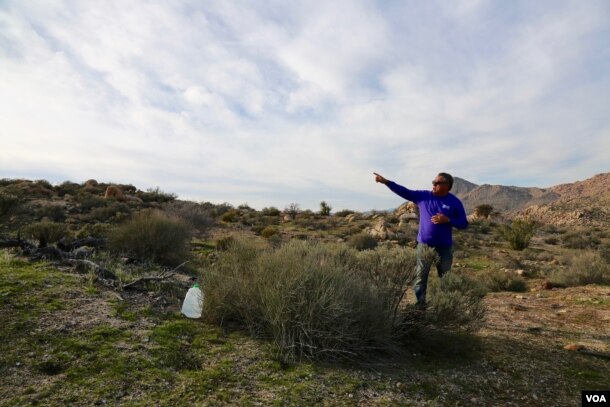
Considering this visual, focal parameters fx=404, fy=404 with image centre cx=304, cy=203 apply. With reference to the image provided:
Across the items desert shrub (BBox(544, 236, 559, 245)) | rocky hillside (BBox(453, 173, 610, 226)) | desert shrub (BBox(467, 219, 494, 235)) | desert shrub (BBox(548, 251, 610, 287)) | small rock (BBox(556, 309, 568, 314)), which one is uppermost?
rocky hillside (BBox(453, 173, 610, 226))

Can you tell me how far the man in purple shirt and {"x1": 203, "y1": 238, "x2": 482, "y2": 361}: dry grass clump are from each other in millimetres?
179

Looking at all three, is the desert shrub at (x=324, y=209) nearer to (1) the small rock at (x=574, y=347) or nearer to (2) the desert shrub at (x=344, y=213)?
(2) the desert shrub at (x=344, y=213)

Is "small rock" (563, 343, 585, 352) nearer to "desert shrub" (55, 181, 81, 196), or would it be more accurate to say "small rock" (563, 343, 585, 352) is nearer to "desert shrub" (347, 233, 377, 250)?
"desert shrub" (347, 233, 377, 250)

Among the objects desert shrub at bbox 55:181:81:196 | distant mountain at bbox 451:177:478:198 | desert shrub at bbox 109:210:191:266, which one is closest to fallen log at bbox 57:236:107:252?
desert shrub at bbox 109:210:191:266

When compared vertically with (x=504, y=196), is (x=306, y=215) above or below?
below

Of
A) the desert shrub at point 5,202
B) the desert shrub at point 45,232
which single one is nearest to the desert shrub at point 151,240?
the desert shrub at point 45,232

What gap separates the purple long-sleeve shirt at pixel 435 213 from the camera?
5.46 metres

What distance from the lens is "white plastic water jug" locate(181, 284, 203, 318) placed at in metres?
5.21

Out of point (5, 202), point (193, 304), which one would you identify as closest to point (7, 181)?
point (5, 202)

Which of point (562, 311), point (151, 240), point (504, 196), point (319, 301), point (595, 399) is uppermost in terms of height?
point (504, 196)

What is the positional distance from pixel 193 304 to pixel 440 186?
3731 millimetres

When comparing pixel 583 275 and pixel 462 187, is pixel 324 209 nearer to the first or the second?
pixel 583 275

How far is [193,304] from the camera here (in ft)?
17.7

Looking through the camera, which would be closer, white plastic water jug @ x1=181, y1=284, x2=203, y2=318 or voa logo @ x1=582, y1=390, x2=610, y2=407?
voa logo @ x1=582, y1=390, x2=610, y2=407
